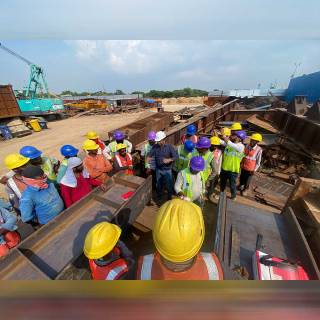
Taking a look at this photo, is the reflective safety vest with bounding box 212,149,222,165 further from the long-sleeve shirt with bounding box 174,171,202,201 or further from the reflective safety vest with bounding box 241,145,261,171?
the long-sleeve shirt with bounding box 174,171,202,201

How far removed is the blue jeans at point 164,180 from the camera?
15.7 ft

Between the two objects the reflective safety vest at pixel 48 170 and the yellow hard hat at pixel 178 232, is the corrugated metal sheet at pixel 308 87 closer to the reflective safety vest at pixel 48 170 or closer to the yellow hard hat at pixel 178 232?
the reflective safety vest at pixel 48 170

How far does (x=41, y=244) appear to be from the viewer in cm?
284

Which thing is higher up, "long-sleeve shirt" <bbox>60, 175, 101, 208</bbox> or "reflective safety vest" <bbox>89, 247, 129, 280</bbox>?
"reflective safety vest" <bbox>89, 247, 129, 280</bbox>

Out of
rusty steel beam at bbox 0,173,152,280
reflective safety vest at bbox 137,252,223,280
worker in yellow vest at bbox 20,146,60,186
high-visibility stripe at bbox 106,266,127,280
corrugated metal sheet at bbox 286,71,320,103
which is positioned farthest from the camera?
corrugated metal sheet at bbox 286,71,320,103

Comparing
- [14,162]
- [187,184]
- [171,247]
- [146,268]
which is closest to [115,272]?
[146,268]

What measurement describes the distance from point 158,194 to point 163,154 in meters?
1.37

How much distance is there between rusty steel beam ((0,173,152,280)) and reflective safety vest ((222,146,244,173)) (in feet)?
6.96

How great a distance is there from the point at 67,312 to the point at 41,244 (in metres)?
3.08

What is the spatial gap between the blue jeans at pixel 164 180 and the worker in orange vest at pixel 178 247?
322 centimetres

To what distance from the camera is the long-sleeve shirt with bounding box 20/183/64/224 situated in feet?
9.16

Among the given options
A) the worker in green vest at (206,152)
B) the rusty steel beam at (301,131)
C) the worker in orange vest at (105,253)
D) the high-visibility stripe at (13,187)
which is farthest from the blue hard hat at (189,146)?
the rusty steel beam at (301,131)

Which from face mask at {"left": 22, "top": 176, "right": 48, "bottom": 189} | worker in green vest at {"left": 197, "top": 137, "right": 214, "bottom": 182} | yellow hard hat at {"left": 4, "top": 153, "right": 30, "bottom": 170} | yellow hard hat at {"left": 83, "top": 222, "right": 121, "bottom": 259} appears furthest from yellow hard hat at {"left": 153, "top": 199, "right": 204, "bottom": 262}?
yellow hard hat at {"left": 4, "top": 153, "right": 30, "bottom": 170}

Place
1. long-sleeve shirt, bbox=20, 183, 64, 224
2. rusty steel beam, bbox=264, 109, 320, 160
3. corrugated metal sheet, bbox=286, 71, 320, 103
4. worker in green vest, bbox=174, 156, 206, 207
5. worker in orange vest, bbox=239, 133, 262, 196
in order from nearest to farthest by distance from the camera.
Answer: long-sleeve shirt, bbox=20, 183, 64, 224, worker in green vest, bbox=174, 156, 206, 207, worker in orange vest, bbox=239, 133, 262, 196, rusty steel beam, bbox=264, 109, 320, 160, corrugated metal sheet, bbox=286, 71, 320, 103
